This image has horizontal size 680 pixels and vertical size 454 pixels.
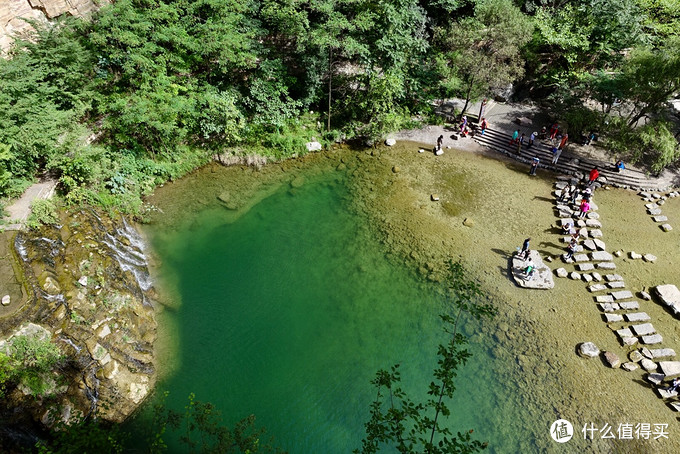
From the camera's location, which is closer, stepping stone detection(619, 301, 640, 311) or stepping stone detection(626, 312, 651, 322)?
stepping stone detection(626, 312, 651, 322)

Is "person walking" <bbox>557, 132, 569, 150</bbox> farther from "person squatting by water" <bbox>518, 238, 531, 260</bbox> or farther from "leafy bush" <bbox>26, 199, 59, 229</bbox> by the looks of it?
"leafy bush" <bbox>26, 199, 59, 229</bbox>

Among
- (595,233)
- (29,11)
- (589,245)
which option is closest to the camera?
(589,245)

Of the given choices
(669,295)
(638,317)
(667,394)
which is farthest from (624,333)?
(669,295)

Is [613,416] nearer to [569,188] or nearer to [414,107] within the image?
[569,188]

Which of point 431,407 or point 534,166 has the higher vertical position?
point 534,166

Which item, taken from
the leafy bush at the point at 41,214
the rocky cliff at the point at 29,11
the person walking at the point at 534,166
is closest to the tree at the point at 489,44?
the person walking at the point at 534,166

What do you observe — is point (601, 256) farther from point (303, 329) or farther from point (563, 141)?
point (303, 329)

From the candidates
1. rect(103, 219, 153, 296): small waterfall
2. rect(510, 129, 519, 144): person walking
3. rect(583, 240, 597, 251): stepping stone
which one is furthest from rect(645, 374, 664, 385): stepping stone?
rect(103, 219, 153, 296): small waterfall
